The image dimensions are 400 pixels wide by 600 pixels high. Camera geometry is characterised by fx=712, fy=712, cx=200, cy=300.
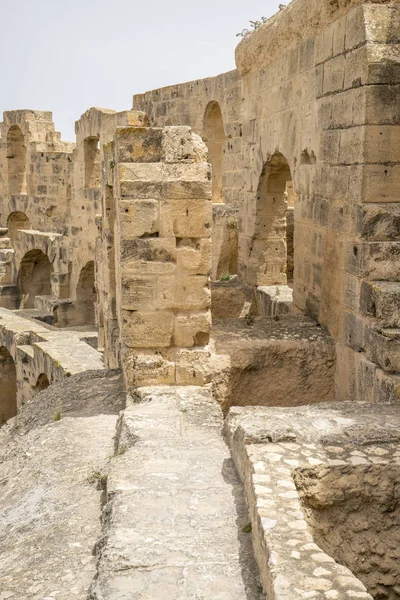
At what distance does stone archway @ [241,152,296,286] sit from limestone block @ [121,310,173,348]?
4.00 meters

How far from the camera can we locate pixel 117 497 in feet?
11.7

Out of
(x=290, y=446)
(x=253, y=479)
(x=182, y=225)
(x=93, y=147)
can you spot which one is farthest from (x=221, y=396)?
(x=93, y=147)

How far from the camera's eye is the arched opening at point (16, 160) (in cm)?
2144

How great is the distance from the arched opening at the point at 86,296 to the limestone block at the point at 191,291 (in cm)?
971

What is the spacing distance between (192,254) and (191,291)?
275mm

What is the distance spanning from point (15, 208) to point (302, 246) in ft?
49.6

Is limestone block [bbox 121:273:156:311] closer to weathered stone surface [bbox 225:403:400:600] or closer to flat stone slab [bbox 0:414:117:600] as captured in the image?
flat stone slab [bbox 0:414:117:600]

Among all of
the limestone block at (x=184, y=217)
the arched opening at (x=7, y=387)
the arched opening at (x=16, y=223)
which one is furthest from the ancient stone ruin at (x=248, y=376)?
the arched opening at (x=16, y=223)

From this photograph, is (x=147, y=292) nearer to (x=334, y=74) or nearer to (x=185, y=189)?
(x=185, y=189)

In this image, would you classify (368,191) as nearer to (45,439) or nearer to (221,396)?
(221,396)

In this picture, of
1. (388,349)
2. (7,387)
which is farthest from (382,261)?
(7,387)

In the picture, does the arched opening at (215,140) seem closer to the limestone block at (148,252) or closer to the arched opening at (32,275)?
the arched opening at (32,275)

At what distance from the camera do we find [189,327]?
5.30 meters

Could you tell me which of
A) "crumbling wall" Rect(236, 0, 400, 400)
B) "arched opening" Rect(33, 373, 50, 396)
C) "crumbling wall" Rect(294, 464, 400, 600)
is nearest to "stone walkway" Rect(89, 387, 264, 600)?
"crumbling wall" Rect(294, 464, 400, 600)
